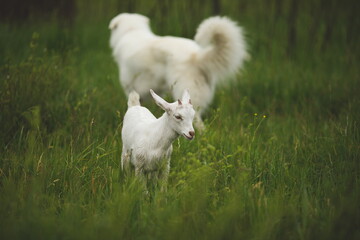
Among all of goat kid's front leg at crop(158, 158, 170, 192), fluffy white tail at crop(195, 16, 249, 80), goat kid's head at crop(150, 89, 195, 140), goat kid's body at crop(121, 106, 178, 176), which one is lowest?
goat kid's front leg at crop(158, 158, 170, 192)

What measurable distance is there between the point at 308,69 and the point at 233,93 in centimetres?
174

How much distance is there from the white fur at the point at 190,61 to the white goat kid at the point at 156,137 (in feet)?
3.92

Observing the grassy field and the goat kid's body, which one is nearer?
the grassy field

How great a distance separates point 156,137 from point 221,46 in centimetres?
202

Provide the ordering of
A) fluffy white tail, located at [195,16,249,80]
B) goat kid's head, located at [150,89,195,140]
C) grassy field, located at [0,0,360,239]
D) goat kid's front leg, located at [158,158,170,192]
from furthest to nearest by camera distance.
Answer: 1. fluffy white tail, located at [195,16,249,80]
2. goat kid's front leg, located at [158,158,170,192]
3. goat kid's head, located at [150,89,195,140]
4. grassy field, located at [0,0,360,239]

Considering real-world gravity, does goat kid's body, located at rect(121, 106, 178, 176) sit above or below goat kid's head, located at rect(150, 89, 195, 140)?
below

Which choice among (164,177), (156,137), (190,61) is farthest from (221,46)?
(164,177)

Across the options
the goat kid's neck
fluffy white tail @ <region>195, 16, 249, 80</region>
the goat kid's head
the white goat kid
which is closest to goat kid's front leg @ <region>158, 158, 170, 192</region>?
the white goat kid

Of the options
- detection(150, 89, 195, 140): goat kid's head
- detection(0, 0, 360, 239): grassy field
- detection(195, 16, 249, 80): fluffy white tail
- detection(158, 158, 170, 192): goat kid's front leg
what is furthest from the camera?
detection(195, 16, 249, 80): fluffy white tail

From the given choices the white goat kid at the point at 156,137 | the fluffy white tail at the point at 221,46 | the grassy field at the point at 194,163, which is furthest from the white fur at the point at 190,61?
the white goat kid at the point at 156,137

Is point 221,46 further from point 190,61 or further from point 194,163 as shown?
point 194,163

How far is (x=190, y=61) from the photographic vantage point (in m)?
4.52

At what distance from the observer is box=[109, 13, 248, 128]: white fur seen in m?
4.41

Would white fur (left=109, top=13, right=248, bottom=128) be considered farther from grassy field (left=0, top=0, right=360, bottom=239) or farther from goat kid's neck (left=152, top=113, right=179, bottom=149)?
goat kid's neck (left=152, top=113, right=179, bottom=149)
